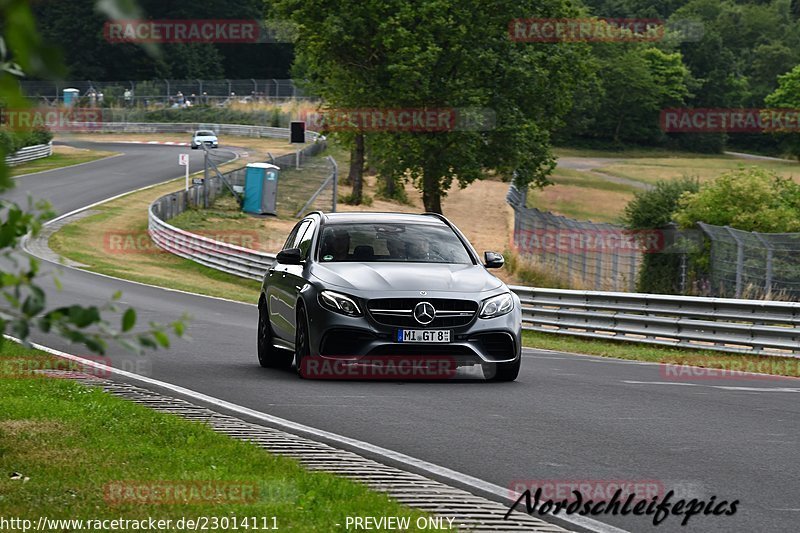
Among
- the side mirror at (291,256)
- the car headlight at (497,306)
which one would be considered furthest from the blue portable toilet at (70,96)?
the car headlight at (497,306)

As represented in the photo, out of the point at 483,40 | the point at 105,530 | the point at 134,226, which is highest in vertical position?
the point at 483,40

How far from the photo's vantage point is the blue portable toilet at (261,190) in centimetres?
5659

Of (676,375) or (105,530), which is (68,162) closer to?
(676,375)

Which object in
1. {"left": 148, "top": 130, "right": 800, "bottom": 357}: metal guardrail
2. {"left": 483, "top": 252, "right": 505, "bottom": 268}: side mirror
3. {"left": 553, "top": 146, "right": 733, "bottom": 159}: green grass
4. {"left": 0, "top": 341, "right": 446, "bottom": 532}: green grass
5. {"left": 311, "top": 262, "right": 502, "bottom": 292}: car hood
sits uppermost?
{"left": 483, "top": 252, "right": 505, "bottom": 268}: side mirror

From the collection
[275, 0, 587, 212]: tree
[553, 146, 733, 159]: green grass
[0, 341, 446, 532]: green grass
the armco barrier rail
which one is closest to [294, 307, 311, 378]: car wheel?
[0, 341, 446, 532]: green grass

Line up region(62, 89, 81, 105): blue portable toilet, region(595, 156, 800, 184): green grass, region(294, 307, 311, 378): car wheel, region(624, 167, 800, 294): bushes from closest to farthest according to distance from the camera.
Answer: region(294, 307, 311, 378): car wheel, region(624, 167, 800, 294): bushes, region(595, 156, 800, 184): green grass, region(62, 89, 81, 105): blue portable toilet

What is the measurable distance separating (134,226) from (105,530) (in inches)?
1939

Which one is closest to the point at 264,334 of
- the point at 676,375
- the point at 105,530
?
the point at 676,375

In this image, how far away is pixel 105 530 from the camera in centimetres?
584

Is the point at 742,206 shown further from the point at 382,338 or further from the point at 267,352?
the point at 382,338

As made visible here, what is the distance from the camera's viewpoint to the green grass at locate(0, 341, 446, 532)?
6.36 metres

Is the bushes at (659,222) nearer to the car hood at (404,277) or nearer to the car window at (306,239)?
the car window at (306,239)

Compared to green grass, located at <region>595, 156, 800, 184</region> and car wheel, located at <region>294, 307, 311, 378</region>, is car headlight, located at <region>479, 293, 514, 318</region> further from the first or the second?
green grass, located at <region>595, 156, 800, 184</region>

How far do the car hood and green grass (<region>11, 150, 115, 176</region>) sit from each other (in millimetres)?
58787
